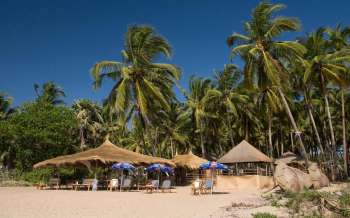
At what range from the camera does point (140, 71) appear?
27.5 m

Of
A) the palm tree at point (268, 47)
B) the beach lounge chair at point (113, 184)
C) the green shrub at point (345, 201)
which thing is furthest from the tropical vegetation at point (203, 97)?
the green shrub at point (345, 201)

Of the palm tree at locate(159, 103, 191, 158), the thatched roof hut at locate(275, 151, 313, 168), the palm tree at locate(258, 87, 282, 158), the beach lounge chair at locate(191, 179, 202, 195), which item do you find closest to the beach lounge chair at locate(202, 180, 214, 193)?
the beach lounge chair at locate(191, 179, 202, 195)

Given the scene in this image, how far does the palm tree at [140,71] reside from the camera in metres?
27.2

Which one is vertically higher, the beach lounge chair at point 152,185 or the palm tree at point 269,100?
the palm tree at point 269,100

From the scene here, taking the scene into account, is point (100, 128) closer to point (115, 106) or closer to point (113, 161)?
point (115, 106)

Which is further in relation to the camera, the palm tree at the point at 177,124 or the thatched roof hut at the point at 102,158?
the palm tree at the point at 177,124

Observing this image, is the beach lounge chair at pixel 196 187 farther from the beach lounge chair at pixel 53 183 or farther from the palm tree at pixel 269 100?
the palm tree at pixel 269 100

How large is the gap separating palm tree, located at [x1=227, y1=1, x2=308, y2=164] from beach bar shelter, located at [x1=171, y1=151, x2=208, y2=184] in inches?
330

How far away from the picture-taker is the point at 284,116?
140ft

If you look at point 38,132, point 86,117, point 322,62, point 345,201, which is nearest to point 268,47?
point 322,62

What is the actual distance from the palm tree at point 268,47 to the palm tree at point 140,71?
208 inches

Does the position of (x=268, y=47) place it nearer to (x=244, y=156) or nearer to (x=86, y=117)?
(x=244, y=156)

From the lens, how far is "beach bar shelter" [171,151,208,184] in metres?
30.8

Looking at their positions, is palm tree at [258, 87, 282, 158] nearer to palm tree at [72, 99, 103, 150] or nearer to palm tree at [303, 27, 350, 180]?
palm tree at [303, 27, 350, 180]
